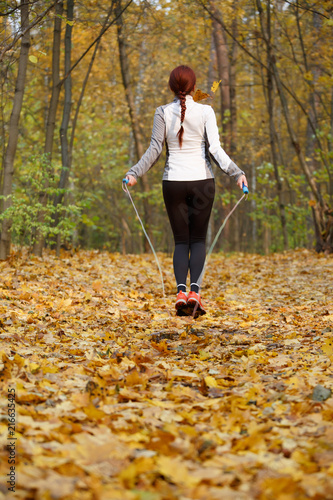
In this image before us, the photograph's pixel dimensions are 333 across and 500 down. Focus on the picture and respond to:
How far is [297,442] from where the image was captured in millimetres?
2316

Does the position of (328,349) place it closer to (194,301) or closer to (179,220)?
(194,301)

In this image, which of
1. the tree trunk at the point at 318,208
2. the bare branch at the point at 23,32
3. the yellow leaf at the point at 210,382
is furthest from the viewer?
the tree trunk at the point at 318,208

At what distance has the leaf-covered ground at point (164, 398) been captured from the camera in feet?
6.26

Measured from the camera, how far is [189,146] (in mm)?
5094

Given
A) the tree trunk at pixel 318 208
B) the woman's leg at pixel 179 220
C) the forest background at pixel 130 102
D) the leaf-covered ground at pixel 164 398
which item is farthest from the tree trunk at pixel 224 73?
the woman's leg at pixel 179 220

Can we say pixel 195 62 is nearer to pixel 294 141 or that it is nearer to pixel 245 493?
pixel 294 141

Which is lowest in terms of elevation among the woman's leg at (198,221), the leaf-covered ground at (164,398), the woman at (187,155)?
the leaf-covered ground at (164,398)

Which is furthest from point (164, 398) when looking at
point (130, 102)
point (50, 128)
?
point (130, 102)

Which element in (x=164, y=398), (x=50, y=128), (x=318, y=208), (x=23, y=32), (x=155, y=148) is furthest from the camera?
(x=318, y=208)

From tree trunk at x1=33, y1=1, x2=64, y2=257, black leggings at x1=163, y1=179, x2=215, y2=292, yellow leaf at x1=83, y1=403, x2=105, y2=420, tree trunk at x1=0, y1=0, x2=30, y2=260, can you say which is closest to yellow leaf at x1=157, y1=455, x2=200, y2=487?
yellow leaf at x1=83, y1=403, x2=105, y2=420

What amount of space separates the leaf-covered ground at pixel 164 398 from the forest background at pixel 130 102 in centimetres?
232

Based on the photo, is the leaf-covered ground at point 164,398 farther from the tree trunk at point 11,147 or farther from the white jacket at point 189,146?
the tree trunk at point 11,147

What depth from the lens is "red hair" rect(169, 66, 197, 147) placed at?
5020 mm

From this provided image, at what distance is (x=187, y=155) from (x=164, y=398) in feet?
9.14
